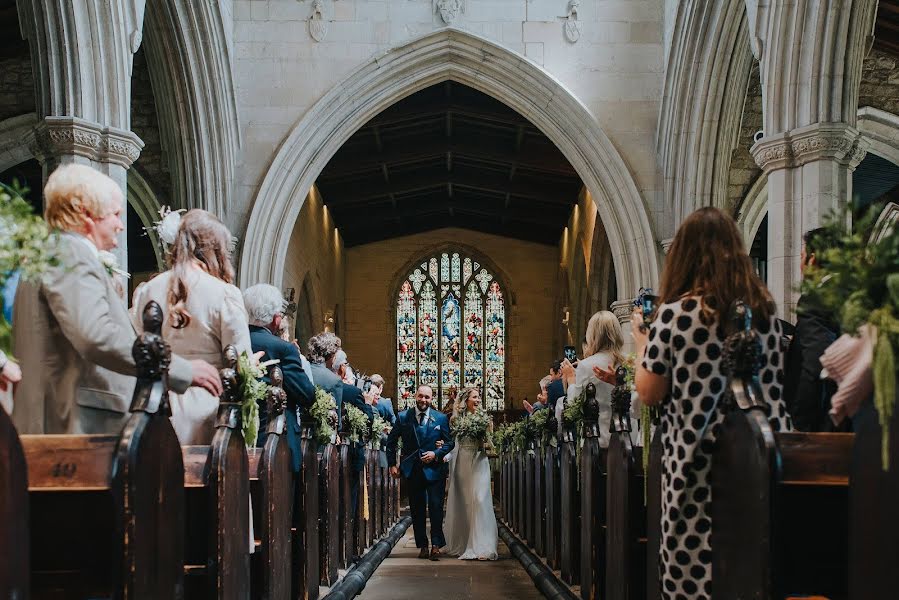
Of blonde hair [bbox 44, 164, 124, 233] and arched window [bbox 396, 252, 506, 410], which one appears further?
arched window [bbox 396, 252, 506, 410]

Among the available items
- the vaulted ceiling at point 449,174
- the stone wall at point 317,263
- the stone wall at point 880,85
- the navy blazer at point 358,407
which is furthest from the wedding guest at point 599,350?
the stone wall at point 317,263

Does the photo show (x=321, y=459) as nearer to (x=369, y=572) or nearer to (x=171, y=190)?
(x=369, y=572)

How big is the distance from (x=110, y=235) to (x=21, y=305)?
0.31 m

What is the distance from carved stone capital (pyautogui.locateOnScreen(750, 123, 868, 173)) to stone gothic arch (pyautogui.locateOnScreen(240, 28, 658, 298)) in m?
3.56

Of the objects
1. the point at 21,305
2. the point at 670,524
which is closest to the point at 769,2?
the point at 670,524

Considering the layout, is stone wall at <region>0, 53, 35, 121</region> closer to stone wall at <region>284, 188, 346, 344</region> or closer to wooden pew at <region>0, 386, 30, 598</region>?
stone wall at <region>284, 188, 346, 344</region>

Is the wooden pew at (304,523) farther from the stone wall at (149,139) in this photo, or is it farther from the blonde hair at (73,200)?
the stone wall at (149,139)

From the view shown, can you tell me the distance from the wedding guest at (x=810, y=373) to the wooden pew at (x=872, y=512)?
1080 mm

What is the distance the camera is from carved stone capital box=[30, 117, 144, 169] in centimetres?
805

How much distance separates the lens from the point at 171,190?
12438 mm

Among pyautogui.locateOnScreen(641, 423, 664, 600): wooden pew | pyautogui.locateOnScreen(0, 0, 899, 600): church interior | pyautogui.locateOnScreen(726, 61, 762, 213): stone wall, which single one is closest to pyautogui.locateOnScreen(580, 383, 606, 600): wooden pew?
pyautogui.locateOnScreen(0, 0, 899, 600): church interior

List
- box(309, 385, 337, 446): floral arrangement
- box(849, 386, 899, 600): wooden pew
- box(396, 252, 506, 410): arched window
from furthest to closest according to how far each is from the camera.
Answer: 1. box(396, 252, 506, 410): arched window
2. box(309, 385, 337, 446): floral arrangement
3. box(849, 386, 899, 600): wooden pew

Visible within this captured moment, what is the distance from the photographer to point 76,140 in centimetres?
807

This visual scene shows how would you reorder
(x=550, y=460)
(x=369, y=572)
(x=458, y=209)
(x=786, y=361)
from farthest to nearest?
(x=458, y=209), (x=369, y=572), (x=550, y=460), (x=786, y=361)
